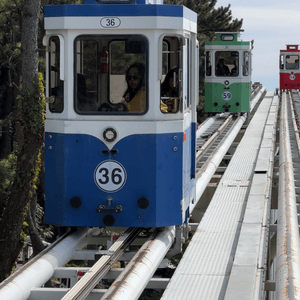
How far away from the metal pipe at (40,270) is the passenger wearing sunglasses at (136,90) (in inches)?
54.1

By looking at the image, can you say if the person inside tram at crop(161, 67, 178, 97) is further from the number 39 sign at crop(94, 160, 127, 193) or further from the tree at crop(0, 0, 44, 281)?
the tree at crop(0, 0, 44, 281)

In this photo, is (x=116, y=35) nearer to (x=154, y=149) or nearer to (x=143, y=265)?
(x=154, y=149)

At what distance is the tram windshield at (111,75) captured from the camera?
22.9 feet

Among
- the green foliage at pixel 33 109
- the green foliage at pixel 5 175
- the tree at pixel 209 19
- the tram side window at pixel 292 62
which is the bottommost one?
the green foliage at pixel 5 175

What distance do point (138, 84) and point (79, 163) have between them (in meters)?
0.91

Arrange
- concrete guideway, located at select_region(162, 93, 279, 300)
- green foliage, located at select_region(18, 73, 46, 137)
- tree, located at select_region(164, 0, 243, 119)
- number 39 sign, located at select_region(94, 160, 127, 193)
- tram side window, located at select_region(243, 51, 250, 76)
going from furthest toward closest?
tree, located at select_region(164, 0, 243, 119)
tram side window, located at select_region(243, 51, 250, 76)
green foliage, located at select_region(18, 73, 46, 137)
number 39 sign, located at select_region(94, 160, 127, 193)
concrete guideway, located at select_region(162, 93, 279, 300)

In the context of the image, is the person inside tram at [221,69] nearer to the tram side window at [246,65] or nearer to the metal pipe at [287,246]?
the tram side window at [246,65]

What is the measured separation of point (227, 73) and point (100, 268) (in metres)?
15.4

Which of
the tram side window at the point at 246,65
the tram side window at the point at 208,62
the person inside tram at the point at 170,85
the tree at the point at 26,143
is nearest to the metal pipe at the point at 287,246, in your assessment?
the person inside tram at the point at 170,85

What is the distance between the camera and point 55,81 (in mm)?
7160

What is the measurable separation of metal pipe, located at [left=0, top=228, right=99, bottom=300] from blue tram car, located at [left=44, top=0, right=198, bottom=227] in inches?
10.5

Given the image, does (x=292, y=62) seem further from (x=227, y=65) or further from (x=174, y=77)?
(x=174, y=77)

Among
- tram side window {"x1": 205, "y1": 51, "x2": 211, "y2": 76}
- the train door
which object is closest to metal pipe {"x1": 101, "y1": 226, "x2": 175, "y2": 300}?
the train door

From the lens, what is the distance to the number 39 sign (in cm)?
704
